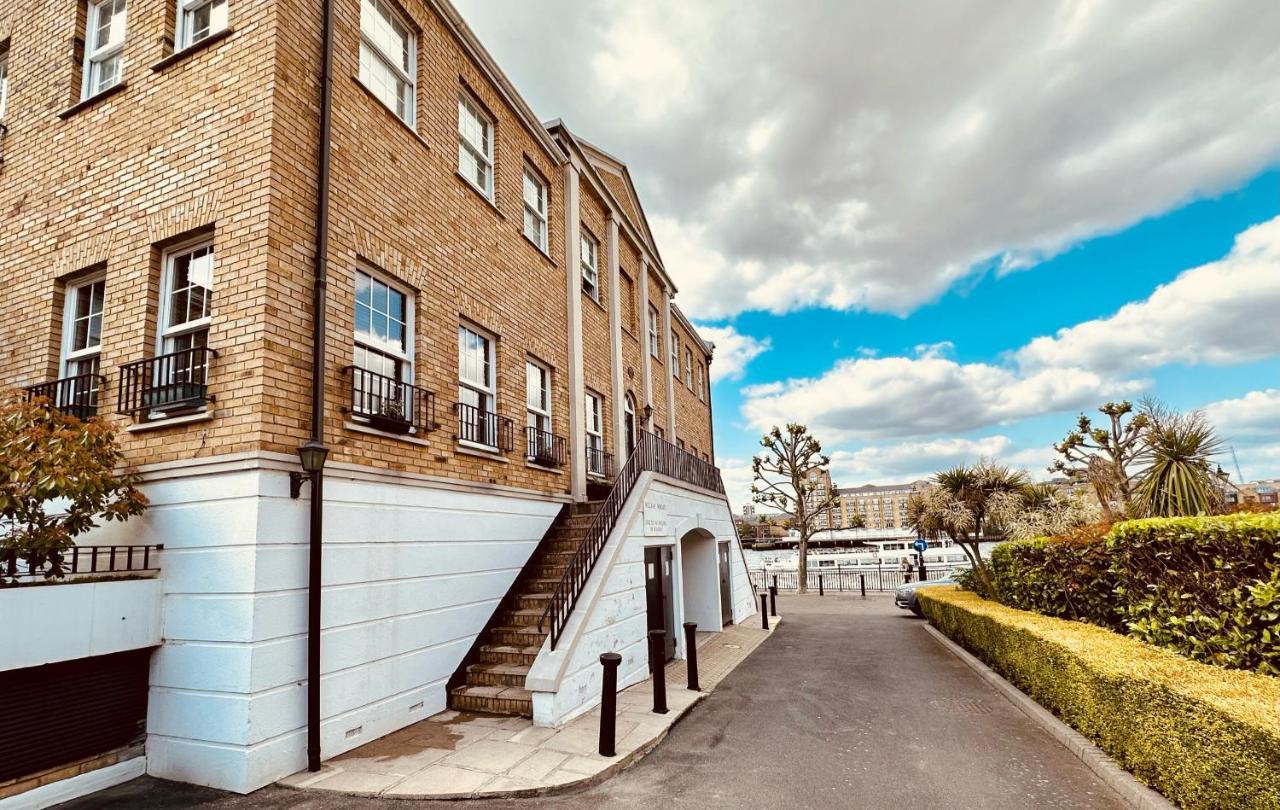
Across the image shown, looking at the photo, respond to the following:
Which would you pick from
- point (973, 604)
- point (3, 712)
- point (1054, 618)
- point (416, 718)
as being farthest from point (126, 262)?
point (973, 604)

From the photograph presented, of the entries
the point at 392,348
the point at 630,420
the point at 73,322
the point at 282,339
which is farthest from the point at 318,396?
the point at 630,420

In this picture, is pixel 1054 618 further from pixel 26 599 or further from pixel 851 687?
pixel 26 599

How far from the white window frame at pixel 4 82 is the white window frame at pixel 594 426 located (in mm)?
9276

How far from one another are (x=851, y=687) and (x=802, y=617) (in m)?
10.2

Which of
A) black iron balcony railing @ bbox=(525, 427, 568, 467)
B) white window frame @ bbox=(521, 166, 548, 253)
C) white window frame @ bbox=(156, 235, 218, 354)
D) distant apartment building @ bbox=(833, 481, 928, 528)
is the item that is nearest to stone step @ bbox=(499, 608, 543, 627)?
black iron balcony railing @ bbox=(525, 427, 568, 467)

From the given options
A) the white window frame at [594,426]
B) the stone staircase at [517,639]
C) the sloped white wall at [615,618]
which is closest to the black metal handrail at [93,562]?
the stone staircase at [517,639]

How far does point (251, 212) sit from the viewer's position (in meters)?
6.30

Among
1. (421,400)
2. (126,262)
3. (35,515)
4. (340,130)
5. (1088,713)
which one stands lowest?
(1088,713)

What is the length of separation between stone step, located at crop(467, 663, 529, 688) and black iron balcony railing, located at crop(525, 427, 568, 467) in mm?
→ 3362

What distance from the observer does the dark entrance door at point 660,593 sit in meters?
11.3

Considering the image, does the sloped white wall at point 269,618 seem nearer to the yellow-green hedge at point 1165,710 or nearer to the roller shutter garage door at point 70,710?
the roller shutter garage door at point 70,710

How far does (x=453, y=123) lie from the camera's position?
372 inches

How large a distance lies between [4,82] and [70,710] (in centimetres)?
870

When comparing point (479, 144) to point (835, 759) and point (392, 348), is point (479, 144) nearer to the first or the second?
point (392, 348)
